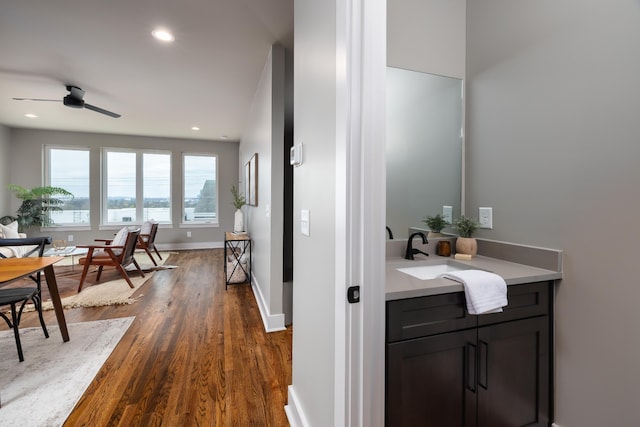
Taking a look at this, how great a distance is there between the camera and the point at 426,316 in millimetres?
1062

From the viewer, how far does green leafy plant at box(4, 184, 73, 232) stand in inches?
211

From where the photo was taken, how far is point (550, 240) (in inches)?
54.0

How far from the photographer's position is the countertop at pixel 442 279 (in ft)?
3.39

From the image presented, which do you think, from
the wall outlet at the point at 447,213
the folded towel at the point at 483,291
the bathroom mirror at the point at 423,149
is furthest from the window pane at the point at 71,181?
the folded towel at the point at 483,291

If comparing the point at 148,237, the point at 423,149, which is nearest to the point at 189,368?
the point at 423,149

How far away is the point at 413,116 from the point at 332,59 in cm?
97

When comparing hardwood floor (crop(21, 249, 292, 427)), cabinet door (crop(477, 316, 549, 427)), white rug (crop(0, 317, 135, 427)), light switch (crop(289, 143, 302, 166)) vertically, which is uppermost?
light switch (crop(289, 143, 302, 166))

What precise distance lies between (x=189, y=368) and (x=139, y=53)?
9.54 ft

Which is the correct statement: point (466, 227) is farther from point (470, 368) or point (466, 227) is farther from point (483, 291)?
point (470, 368)

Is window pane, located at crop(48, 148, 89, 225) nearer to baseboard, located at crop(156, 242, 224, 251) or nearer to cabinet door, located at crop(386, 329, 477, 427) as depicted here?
baseboard, located at crop(156, 242, 224, 251)

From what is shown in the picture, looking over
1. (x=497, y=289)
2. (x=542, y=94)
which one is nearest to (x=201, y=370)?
(x=497, y=289)

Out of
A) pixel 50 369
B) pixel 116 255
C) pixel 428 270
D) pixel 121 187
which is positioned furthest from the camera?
pixel 121 187

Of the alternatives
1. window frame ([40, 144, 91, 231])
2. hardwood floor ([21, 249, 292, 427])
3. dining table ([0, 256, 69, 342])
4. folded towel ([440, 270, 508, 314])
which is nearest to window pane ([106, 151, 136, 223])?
window frame ([40, 144, 91, 231])

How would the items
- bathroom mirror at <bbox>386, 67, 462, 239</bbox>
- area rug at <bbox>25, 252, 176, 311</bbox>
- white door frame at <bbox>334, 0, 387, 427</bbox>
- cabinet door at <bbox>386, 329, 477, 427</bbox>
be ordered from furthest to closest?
area rug at <bbox>25, 252, 176, 311</bbox>, bathroom mirror at <bbox>386, 67, 462, 239</bbox>, cabinet door at <bbox>386, 329, 477, 427</bbox>, white door frame at <bbox>334, 0, 387, 427</bbox>
